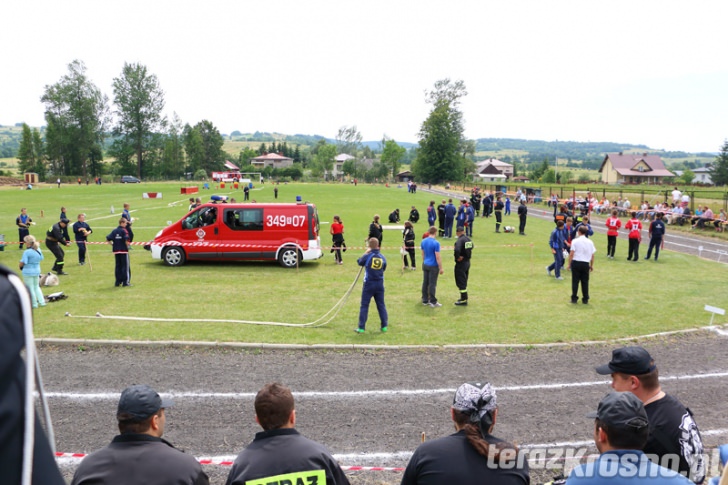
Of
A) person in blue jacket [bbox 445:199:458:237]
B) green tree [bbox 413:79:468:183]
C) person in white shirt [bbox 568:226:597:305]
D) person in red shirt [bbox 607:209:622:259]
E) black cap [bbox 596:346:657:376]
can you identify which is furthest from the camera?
green tree [bbox 413:79:468:183]

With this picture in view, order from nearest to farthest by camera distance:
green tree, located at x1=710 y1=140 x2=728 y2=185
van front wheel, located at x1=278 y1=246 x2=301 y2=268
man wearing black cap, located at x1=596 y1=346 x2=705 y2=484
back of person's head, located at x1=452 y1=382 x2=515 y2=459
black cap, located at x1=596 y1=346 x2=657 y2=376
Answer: back of person's head, located at x1=452 y1=382 x2=515 y2=459, man wearing black cap, located at x1=596 y1=346 x2=705 y2=484, black cap, located at x1=596 y1=346 x2=657 y2=376, van front wheel, located at x1=278 y1=246 x2=301 y2=268, green tree, located at x1=710 y1=140 x2=728 y2=185

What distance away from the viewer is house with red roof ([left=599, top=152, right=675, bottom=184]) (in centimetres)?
11131

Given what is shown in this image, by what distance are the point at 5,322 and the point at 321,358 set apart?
29.3 feet

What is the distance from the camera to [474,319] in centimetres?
1268

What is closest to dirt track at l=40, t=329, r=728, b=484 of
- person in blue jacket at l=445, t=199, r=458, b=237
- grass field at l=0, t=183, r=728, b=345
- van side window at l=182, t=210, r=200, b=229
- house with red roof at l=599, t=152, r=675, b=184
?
grass field at l=0, t=183, r=728, b=345

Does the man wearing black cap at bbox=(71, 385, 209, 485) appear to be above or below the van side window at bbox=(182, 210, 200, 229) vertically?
below

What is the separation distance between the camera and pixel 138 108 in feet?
318

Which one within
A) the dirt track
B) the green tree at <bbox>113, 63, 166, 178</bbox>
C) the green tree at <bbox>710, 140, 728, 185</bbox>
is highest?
the green tree at <bbox>113, 63, 166, 178</bbox>

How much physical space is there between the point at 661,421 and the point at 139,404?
3.93m

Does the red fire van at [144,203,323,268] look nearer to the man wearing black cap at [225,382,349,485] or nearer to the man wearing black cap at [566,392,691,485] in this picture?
the man wearing black cap at [225,382,349,485]

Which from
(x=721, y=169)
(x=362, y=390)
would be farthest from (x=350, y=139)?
(x=362, y=390)

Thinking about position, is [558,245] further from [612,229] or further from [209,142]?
[209,142]

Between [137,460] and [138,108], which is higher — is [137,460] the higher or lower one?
the lower one

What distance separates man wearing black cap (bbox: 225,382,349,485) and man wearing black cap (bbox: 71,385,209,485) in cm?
35
